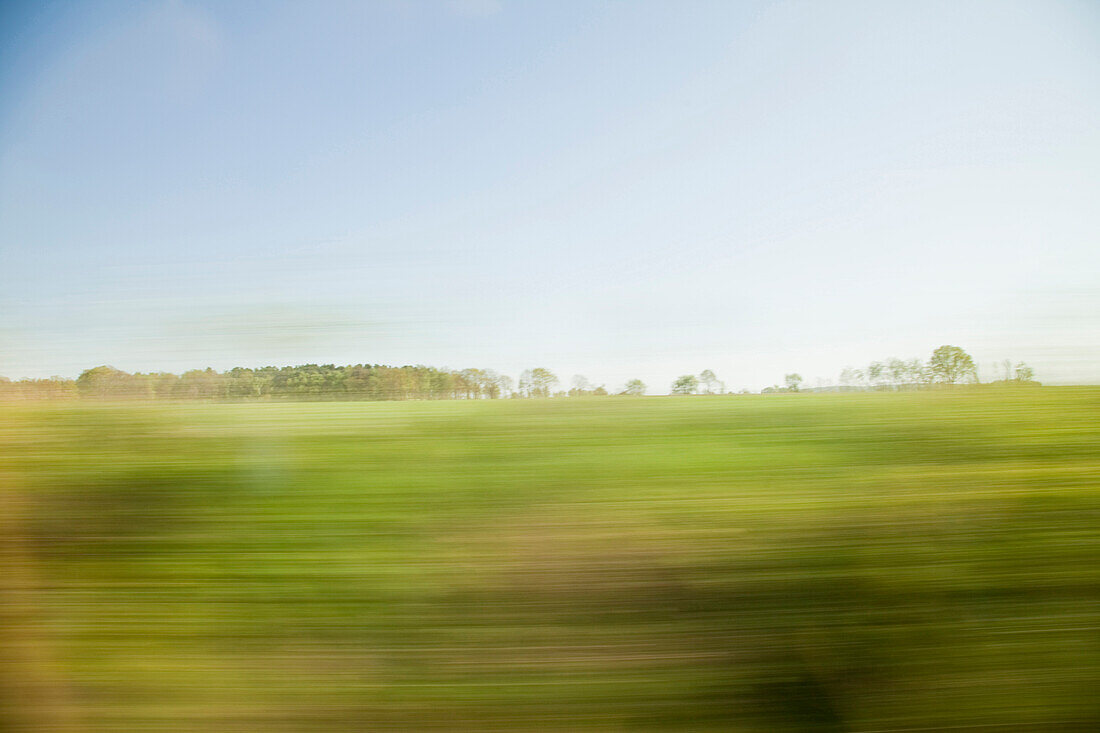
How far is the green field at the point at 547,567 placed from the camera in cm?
175

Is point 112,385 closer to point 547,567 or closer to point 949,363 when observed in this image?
point 547,567

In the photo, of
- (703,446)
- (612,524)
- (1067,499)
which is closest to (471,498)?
(612,524)

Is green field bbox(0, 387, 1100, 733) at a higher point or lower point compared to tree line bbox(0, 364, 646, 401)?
lower

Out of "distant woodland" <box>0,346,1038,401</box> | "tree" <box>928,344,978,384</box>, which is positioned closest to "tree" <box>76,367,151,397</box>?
"distant woodland" <box>0,346,1038,401</box>

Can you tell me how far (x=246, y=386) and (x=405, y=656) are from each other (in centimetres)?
116

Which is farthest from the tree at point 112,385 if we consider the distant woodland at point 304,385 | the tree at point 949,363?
the tree at point 949,363

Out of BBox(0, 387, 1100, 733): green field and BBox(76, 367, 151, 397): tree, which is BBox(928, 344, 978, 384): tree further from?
BBox(76, 367, 151, 397): tree

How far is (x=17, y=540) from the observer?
197 centimetres

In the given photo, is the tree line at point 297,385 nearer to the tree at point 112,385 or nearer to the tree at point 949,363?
the tree at point 112,385

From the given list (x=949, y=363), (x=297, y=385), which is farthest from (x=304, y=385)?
(x=949, y=363)

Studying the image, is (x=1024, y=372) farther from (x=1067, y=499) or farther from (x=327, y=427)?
(x=327, y=427)

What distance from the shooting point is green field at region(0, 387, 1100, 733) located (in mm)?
1745

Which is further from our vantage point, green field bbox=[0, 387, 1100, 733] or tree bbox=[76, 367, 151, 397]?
tree bbox=[76, 367, 151, 397]

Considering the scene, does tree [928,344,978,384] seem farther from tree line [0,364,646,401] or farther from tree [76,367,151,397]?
tree [76,367,151,397]
